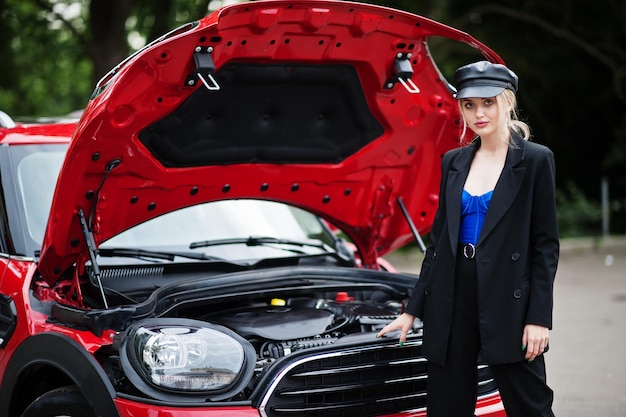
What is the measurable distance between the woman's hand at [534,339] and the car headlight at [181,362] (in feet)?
3.43

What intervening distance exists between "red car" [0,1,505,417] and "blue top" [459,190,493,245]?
63 centimetres

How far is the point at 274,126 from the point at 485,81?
1.44 metres

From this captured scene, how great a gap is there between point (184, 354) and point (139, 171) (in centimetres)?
106

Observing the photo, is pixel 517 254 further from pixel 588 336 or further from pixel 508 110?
pixel 588 336

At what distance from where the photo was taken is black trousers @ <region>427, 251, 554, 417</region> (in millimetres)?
3080

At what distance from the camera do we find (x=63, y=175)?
11.5 feet

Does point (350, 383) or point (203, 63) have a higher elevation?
point (203, 63)

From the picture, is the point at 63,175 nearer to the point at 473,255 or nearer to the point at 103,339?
the point at 103,339

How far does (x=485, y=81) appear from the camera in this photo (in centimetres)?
308

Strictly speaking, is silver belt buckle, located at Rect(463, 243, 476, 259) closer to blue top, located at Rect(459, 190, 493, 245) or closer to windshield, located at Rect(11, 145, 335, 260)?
blue top, located at Rect(459, 190, 493, 245)

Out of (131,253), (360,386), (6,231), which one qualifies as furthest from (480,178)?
(6,231)

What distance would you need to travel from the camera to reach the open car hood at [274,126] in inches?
136

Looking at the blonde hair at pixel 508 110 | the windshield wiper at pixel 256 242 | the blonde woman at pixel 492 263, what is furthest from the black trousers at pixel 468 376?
the windshield wiper at pixel 256 242

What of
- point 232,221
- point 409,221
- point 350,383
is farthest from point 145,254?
point 409,221
